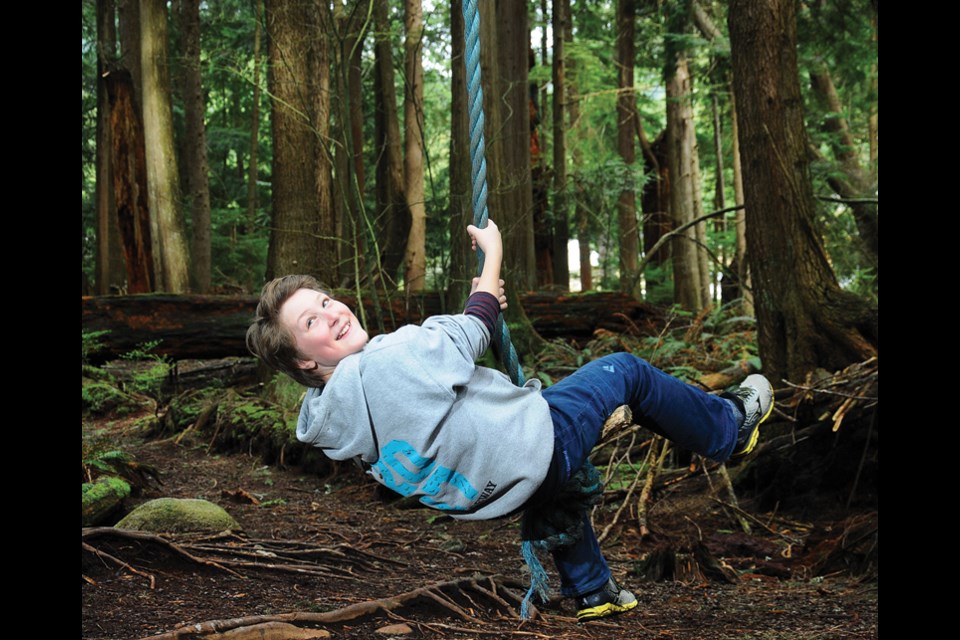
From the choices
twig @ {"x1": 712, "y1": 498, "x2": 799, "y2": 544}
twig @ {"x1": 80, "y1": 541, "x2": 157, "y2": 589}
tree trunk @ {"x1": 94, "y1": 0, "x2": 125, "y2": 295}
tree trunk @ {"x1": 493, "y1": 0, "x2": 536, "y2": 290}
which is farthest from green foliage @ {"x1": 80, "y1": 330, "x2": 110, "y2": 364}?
twig @ {"x1": 712, "y1": 498, "x2": 799, "y2": 544}

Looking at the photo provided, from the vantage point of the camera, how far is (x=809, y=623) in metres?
3.83

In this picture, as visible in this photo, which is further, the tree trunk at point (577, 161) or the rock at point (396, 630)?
the tree trunk at point (577, 161)

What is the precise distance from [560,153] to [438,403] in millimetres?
12783

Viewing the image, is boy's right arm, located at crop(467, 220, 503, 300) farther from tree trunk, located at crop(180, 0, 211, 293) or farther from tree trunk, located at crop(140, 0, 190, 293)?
tree trunk, located at crop(180, 0, 211, 293)

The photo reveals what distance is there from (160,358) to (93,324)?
0.74 m

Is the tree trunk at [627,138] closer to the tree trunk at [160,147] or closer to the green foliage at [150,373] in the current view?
the tree trunk at [160,147]

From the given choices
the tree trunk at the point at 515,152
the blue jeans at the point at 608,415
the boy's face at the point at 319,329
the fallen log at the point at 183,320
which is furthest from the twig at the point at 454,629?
the fallen log at the point at 183,320

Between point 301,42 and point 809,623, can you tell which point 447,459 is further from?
point 301,42

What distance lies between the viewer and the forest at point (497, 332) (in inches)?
162

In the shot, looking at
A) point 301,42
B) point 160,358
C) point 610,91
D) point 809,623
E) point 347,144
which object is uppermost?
point 610,91

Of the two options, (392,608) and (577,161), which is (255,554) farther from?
(577,161)

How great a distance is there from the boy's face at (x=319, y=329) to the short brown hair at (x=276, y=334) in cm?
2
